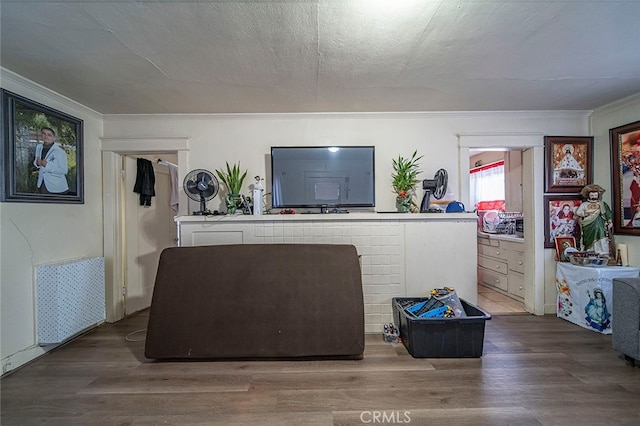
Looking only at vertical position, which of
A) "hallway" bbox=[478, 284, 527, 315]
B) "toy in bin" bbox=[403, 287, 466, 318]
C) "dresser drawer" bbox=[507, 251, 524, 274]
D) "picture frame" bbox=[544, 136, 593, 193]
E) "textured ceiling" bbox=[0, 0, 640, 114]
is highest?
"textured ceiling" bbox=[0, 0, 640, 114]

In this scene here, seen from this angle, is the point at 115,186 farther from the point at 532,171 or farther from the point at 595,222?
the point at 595,222

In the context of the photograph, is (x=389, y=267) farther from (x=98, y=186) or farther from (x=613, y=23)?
(x=98, y=186)

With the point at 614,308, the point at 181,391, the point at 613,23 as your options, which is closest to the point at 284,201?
the point at 181,391

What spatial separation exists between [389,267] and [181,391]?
6.55 feet

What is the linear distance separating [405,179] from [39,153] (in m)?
3.48

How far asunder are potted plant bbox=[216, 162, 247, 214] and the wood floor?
57.5 inches

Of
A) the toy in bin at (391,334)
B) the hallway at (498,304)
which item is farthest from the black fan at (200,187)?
the hallway at (498,304)

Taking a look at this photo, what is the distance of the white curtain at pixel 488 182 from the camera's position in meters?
4.63

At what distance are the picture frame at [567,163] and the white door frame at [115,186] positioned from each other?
165 inches

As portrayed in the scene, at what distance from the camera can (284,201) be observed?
2990 mm

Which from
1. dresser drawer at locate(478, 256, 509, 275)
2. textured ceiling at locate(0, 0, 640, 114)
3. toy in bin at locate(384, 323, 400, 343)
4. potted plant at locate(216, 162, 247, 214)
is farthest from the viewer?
dresser drawer at locate(478, 256, 509, 275)

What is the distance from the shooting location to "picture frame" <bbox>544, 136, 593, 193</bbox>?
123 inches

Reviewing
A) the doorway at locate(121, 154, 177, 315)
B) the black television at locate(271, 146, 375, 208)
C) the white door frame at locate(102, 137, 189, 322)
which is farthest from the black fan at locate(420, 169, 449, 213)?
the doorway at locate(121, 154, 177, 315)

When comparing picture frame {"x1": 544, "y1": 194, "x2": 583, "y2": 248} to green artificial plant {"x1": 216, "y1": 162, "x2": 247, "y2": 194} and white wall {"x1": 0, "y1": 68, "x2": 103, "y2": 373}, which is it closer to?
green artificial plant {"x1": 216, "y1": 162, "x2": 247, "y2": 194}
